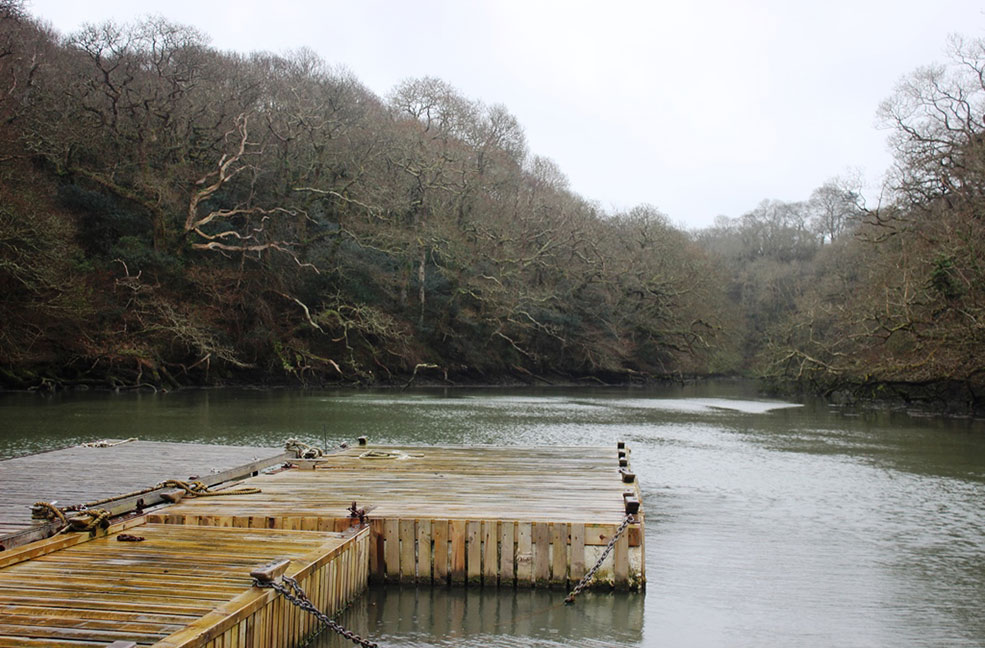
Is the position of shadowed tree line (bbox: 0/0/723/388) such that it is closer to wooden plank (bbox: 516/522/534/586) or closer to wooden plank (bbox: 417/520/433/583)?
wooden plank (bbox: 417/520/433/583)

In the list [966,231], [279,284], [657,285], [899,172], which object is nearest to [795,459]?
[966,231]

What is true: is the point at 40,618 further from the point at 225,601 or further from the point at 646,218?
the point at 646,218

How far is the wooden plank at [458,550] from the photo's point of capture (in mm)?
7480

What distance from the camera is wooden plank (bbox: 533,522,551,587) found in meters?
7.42

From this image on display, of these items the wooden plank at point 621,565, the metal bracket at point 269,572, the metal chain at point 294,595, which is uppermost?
the metal bracket at point 269,572

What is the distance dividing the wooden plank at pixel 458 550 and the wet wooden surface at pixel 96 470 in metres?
3.62

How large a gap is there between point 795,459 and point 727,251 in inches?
2339

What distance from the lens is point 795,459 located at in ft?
58.7

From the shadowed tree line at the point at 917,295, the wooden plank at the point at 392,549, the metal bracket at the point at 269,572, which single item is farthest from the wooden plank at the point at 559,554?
the shadowed tree line at the point at 917,295

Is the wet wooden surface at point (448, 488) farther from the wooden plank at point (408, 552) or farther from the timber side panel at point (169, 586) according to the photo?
the timber side panel at point (169, 586)

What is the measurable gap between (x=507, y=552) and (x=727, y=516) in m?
5.27

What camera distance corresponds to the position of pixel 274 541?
22.9ft

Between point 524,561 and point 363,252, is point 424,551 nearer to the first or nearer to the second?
point 524,561

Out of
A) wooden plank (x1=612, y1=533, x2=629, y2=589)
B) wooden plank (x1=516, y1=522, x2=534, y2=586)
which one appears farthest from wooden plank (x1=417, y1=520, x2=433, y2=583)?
wooden plank (x1=612, y1=533, x2=629, y2=589)
